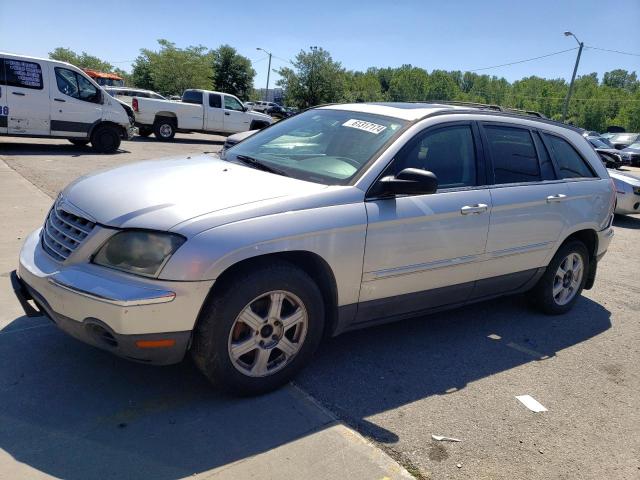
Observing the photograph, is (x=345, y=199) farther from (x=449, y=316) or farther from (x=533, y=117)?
(x=533, y=117)

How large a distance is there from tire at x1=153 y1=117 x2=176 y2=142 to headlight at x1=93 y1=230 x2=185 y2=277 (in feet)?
59.7

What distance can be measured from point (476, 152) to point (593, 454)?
2.19 m

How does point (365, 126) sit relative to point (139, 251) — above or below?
above

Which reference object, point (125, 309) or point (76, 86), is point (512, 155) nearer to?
point (125, 309)

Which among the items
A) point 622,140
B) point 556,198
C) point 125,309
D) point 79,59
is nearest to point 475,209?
point 556,198

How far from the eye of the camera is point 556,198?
4.61m

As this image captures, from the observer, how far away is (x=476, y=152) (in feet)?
13.6

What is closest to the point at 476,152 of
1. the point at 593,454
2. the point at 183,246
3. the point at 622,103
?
the point at 593,454

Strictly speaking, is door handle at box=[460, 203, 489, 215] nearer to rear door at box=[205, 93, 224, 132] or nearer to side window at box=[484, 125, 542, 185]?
side window at box=[484, 125, 542, 185]

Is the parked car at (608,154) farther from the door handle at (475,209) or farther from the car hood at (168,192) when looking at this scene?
the car hood at (168,192)

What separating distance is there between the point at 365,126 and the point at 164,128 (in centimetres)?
1762

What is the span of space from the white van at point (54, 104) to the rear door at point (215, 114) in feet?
23.4

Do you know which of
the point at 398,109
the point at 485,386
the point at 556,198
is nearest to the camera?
the point at 485,386

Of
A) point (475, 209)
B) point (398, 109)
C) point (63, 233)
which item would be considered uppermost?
point (398, 109)
